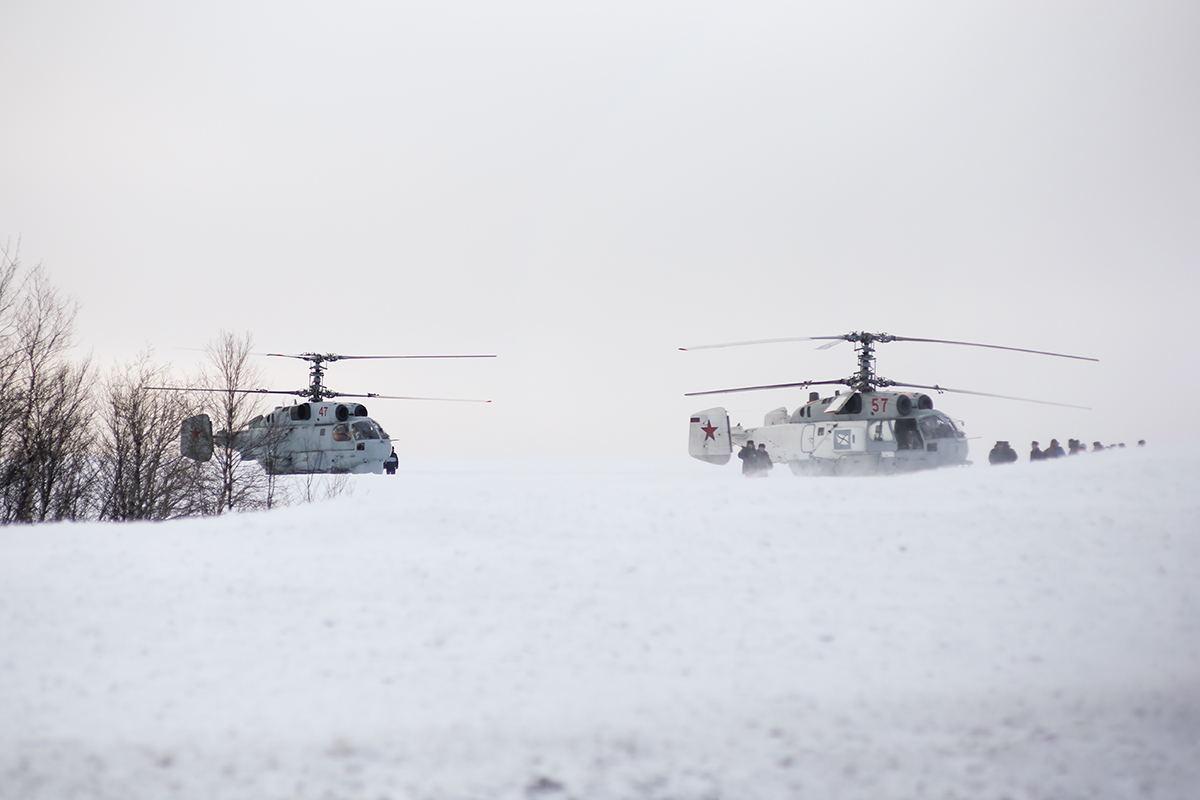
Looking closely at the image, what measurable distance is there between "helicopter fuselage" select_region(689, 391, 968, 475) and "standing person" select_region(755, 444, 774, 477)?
637 millimetres

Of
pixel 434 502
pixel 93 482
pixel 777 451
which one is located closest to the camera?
pixel 434 502

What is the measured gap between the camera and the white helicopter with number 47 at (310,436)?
2986cm

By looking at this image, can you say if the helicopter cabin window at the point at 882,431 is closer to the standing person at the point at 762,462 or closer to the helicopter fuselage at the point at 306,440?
the standing person at the point at 762,462

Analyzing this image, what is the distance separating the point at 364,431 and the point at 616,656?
83.4ft

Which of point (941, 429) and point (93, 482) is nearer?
point (941, 429)

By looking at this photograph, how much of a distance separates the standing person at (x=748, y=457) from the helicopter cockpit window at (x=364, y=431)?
12259mm

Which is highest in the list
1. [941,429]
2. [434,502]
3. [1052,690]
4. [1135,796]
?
[941,429]

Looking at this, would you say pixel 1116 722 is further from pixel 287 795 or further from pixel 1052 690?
pixel 287 795

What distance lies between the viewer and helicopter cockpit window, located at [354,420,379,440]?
100 ft

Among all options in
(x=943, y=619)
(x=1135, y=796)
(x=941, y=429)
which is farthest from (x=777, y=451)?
(x=1135, y=796)

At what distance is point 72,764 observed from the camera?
543 centimetres

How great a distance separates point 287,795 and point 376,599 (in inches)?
89.3

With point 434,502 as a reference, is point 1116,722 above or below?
below

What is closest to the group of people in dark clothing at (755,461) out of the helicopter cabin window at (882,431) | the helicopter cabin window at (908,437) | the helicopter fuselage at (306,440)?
the helicopter cabin window at (882,431)
